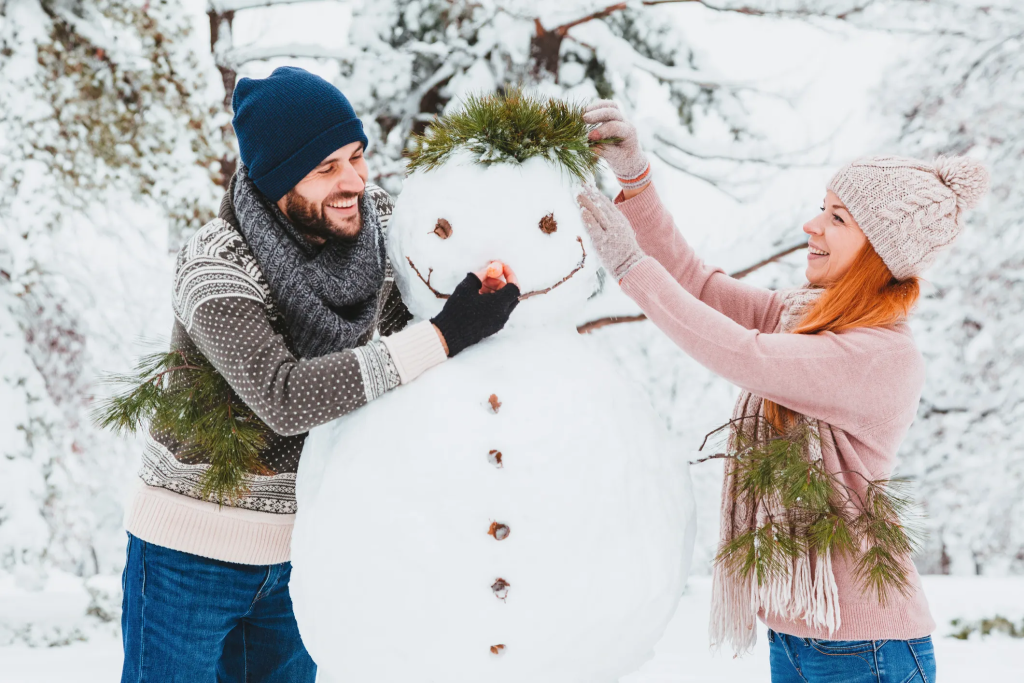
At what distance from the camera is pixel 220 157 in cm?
334

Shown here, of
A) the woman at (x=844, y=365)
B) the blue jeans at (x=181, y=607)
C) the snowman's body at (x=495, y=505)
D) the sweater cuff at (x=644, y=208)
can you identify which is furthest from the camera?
the sweater cuff at (x=644, y=208)

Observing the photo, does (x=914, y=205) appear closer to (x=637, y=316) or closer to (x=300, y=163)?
(x=300, y=163)

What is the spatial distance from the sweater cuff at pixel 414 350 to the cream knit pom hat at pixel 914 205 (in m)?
0.68

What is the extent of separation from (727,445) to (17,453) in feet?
9.73

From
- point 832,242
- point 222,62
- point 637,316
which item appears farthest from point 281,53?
point 832,242

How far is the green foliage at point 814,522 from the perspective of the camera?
1163 mm

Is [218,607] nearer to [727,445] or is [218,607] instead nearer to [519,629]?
[519,629]

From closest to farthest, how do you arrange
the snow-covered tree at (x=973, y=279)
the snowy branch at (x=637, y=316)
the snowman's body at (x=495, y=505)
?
the snowman's body at (x=495, y=505) < the snowy branch at (x=637, y=316) < the snow-covered tree at (x=973, y=279)

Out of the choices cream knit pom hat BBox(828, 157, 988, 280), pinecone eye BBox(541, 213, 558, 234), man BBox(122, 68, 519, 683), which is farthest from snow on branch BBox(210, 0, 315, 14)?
cream knit pom hat BBox(828, 157, 988, 280)

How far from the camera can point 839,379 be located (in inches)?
46.5

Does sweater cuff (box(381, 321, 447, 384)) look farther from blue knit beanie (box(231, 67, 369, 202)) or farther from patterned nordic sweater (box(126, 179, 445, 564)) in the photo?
blue knit beanie (box(231, 67, 369, 202))

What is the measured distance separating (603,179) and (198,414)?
7.68ft

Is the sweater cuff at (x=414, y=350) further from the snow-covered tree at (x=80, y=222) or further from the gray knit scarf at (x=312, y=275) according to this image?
the snow-covered tree at (x=80, y=222)

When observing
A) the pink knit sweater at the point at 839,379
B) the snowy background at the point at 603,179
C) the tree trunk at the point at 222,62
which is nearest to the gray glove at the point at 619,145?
the pink knit sweater at the point at 839,379
